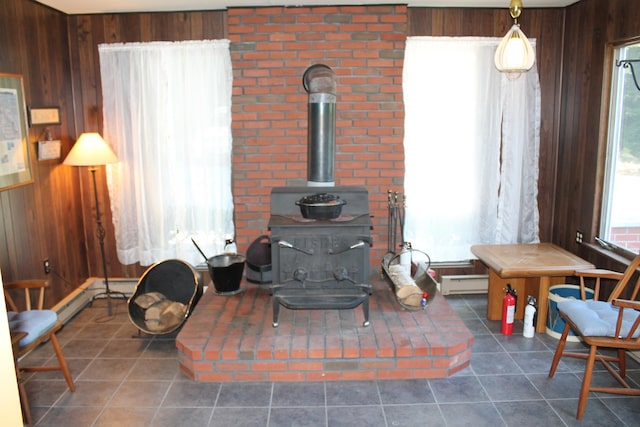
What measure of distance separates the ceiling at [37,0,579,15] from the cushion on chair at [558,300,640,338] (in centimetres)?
230

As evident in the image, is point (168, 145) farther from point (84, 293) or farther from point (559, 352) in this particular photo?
point (559, 352)

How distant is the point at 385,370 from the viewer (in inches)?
128

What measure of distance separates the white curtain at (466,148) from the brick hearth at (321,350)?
125 cm

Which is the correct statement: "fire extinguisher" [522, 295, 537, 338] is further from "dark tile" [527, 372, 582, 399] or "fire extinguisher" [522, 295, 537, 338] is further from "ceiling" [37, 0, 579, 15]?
"ceiling" [37, 0, 579, 15]

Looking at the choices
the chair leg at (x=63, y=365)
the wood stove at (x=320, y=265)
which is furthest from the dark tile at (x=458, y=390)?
the chair leg at (x=63, y=365)

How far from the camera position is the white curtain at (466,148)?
14.1 feet

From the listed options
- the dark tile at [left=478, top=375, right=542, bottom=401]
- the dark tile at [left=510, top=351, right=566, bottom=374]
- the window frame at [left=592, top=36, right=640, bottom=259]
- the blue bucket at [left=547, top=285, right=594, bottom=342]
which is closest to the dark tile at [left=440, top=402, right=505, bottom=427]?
the dark tile at [left=478, top=375, right=542, bottom=401]

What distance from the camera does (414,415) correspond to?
2889mm

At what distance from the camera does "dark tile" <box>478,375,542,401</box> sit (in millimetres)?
3057

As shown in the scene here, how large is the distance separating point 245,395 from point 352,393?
614 mm

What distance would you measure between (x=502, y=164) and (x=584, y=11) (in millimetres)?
1272

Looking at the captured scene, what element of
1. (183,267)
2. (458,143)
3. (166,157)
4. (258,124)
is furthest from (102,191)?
(458,143)

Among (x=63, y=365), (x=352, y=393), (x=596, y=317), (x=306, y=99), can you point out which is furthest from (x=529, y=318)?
(x=63, y=365)

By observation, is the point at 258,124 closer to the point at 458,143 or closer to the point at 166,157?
the point at 166,157
